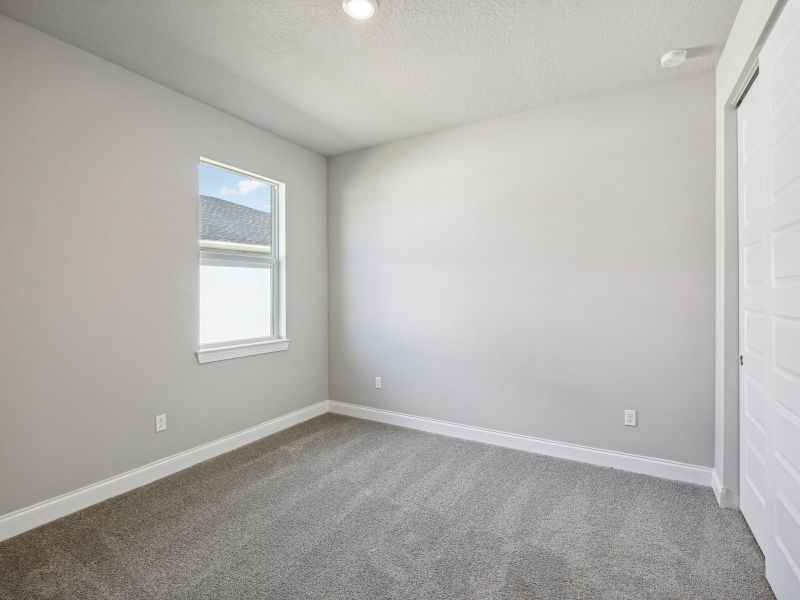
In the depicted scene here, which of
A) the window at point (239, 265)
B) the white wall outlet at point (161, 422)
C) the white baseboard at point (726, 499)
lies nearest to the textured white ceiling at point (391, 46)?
the window at point (239, 265)

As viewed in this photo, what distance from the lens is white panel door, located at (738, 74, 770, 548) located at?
5.96 feet

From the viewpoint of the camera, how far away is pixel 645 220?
2727 mm

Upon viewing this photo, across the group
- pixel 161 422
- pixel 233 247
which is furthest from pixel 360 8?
pixel 161 422

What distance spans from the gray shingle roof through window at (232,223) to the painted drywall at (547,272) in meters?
0.81

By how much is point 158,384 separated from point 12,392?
2.49 feet

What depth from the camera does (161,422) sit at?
2.76m

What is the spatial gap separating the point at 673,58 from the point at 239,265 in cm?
331

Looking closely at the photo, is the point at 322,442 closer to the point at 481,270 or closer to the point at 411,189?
the point at 481,270

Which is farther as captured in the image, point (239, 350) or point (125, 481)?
point (239, 350)

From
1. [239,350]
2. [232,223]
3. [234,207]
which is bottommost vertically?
[239,350]

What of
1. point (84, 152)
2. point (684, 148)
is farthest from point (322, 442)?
point (684, 148)

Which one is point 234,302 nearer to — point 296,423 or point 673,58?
point 296,423

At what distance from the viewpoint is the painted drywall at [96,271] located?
2109mm

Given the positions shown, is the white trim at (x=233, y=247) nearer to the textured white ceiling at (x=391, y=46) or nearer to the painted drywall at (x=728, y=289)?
the textured white ceiling at (x=391, y=46)
